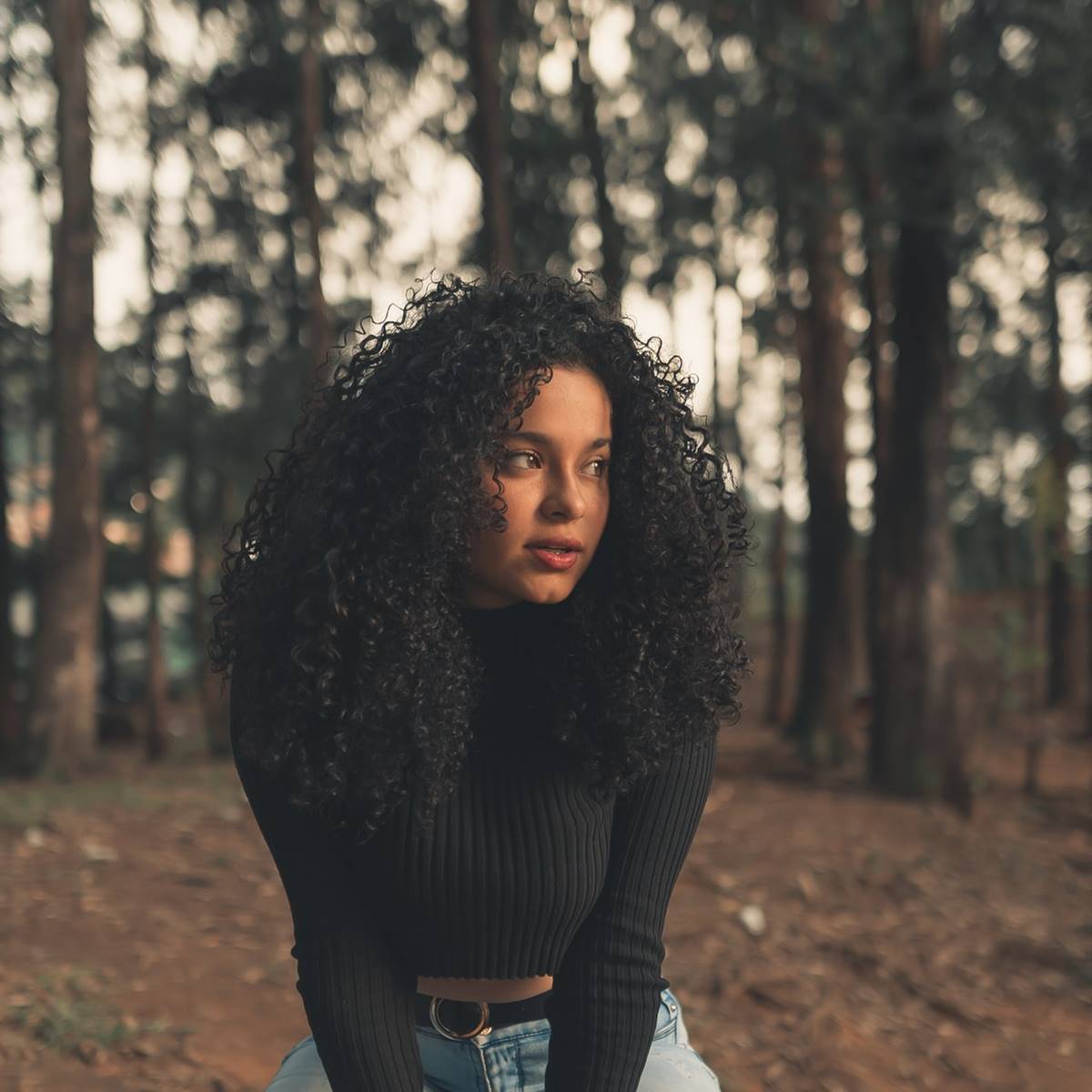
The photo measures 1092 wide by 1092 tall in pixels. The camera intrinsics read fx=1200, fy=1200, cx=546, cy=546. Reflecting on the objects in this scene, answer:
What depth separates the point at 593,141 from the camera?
591 inches

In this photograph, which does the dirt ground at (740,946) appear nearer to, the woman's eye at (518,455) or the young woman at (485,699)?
the young woman at (485,699)

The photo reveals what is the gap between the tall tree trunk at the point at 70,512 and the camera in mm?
10719

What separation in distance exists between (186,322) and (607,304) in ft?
59.9

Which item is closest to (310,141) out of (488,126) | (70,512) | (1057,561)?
(488,126)

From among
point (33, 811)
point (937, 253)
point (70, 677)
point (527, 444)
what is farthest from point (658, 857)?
point (70, 677)

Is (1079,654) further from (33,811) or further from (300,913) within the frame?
(300,913)

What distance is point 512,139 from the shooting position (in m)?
17.2

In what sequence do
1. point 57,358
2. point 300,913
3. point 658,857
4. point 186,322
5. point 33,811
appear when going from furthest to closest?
point 186,322, point 57,358, point 33,811, point 658,857, point 300,913

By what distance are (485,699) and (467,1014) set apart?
558 millimetres

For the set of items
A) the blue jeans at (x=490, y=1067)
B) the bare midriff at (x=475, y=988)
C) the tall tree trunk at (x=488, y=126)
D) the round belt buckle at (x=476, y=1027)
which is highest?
the tall tree trunk at (x=488, y=126)

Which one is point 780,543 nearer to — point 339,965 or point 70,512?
point 70,512

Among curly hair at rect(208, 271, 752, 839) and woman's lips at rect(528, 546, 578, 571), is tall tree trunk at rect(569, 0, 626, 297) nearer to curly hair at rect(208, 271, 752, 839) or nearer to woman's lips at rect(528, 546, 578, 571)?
curly hair at rect(208, 271, 752, 839)

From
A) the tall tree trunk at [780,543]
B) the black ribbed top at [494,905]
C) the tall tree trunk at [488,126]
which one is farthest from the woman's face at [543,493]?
the tall tree trunk at [780,543]

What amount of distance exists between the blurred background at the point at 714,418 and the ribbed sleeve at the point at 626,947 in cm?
81
